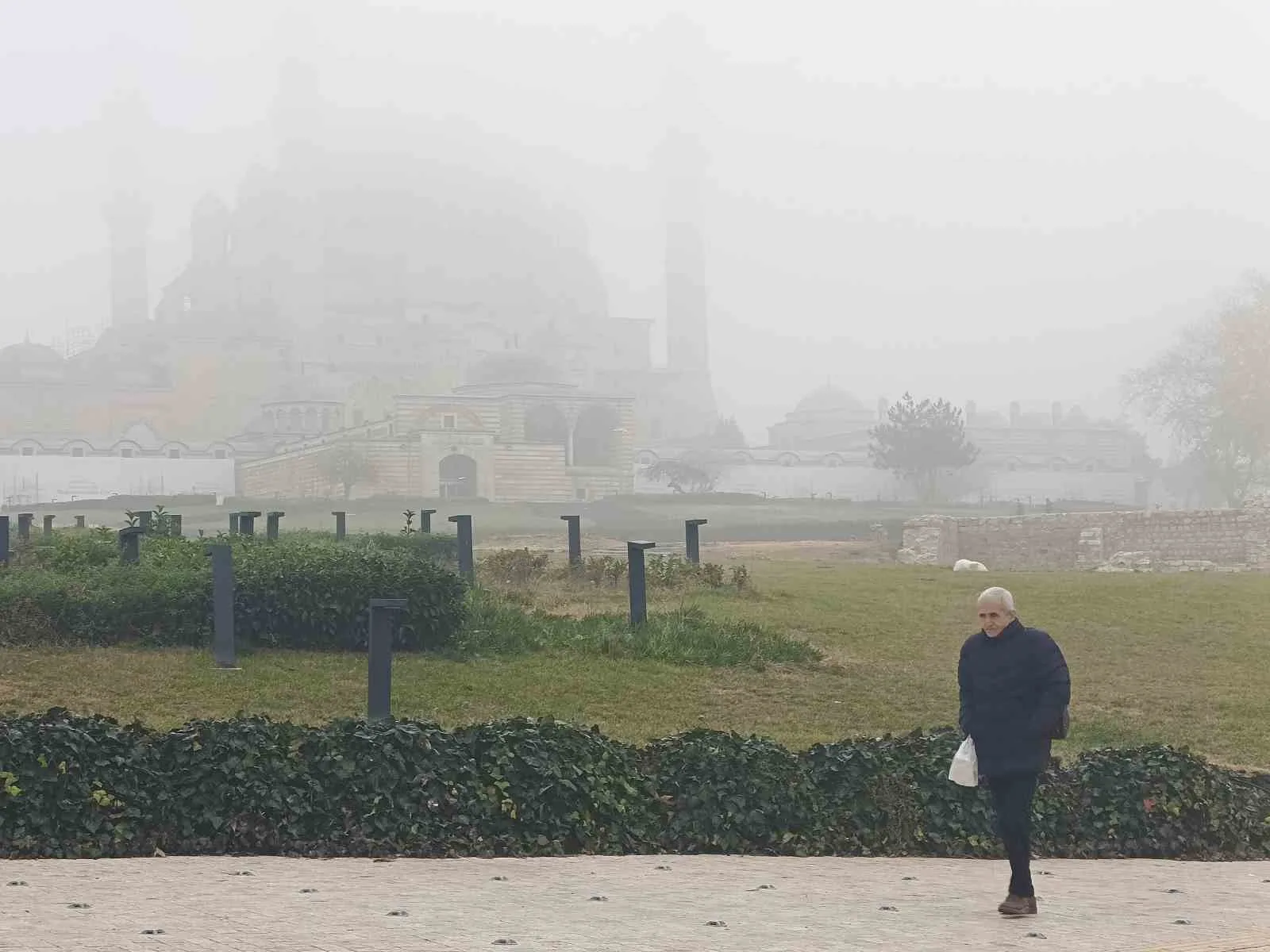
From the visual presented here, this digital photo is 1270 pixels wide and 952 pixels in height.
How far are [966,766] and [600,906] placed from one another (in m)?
1.84

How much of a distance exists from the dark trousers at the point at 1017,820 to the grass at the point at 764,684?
4.26 m

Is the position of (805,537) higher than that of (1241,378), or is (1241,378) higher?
(1241,378)

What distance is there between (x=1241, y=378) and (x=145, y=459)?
57332 millimetres

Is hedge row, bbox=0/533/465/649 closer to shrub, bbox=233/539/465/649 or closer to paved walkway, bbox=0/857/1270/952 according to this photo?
shrub, bbox=233/539/465/649

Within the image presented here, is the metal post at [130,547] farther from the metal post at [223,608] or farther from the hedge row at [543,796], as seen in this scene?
the hedge row at [543,796]

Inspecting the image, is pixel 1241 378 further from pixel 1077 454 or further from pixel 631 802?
pixel 631 802

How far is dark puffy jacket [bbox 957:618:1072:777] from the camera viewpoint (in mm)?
7430

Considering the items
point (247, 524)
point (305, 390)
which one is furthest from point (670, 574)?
point (305, 390)

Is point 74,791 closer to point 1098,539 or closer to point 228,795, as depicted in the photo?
point 228,795

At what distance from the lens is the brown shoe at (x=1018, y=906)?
705 centimetres

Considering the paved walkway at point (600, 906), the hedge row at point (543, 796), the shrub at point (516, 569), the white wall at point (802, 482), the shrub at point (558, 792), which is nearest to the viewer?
the paved walkway at point (600, 906)

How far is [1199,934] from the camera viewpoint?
658cm

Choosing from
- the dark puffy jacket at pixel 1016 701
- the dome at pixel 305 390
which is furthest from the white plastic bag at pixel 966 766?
the dome at pixel 305 390

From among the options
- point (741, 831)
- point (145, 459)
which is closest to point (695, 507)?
point (145, 459)
